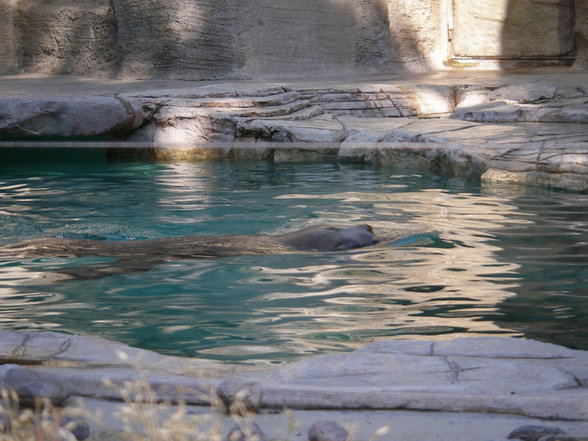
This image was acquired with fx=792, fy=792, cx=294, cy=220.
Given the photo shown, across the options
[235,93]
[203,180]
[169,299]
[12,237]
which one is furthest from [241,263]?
[235,93]

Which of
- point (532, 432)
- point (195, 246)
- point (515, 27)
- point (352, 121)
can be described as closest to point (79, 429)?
point (532, 432)

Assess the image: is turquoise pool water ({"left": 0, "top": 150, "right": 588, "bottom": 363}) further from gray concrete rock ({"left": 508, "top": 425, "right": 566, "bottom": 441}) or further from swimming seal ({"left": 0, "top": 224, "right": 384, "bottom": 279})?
gray concrete rock ({"left": 508, "top": 425, "right": 566, "bottom": 441})

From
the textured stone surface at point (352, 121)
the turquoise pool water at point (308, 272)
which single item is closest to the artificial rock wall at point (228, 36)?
the textured stone surface at point (352, 121)

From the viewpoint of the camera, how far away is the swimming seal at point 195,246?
14.6 ft

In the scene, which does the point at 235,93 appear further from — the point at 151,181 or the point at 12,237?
the point at 12,237

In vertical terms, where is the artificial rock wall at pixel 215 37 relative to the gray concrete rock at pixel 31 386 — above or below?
above

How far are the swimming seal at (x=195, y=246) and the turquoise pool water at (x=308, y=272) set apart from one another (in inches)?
2.9

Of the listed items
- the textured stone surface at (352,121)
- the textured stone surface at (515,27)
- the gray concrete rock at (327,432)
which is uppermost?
the textured stone surface at (515,27)

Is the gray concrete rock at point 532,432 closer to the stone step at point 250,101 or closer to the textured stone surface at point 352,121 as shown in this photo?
the textured stone surface at point 352,121

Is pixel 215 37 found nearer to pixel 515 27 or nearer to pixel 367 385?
pixel 515 27

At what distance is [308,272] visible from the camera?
13.6ft

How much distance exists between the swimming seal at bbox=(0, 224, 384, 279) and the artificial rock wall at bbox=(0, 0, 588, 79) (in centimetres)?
753

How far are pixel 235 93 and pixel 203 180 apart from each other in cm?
237

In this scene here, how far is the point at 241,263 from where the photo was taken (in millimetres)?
4352
